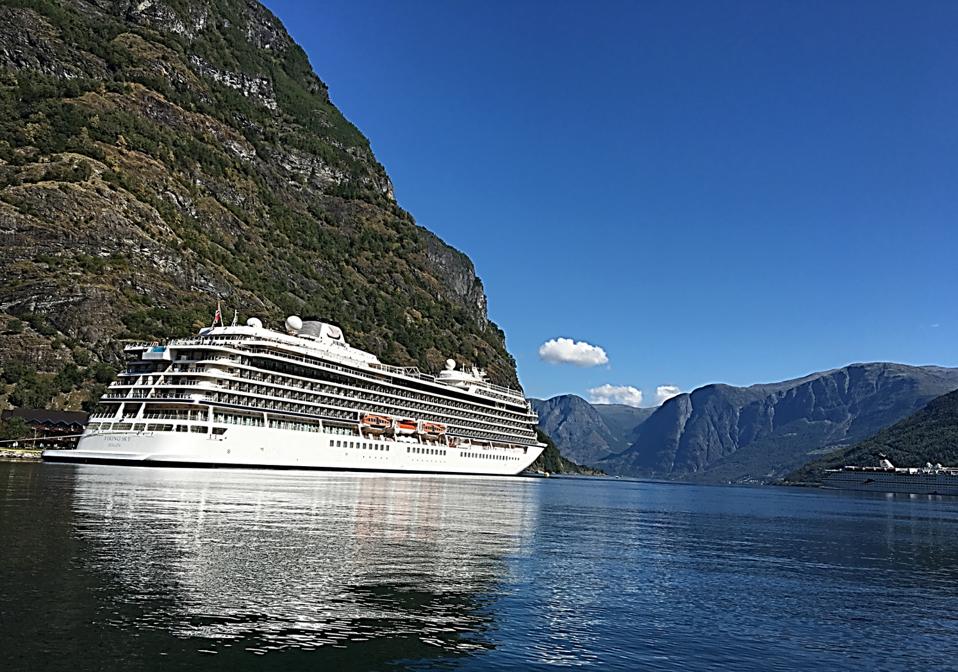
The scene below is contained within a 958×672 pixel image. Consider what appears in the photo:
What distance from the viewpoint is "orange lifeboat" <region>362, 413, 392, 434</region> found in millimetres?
131875

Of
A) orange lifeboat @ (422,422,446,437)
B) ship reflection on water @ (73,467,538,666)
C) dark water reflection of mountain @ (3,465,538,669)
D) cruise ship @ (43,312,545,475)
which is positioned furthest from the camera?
orange lifeboat @ (422,422,446,437)

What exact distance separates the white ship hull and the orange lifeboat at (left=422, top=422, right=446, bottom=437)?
2.93m

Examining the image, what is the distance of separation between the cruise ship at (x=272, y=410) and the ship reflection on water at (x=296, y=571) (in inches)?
1828

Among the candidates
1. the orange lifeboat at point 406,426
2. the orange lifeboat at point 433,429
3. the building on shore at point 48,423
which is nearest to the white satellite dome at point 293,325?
the orange lifeboat at point 406,426

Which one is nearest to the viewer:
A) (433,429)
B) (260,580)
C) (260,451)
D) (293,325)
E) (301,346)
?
(260,580)

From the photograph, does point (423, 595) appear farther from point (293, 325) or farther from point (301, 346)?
point (293, 325)

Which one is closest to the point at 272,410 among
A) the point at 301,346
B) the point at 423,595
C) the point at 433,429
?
the point at 301,346

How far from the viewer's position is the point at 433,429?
5930 inches

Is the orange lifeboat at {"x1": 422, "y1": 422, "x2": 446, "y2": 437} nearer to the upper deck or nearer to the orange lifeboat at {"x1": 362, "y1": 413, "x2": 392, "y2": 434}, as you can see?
the upper deck

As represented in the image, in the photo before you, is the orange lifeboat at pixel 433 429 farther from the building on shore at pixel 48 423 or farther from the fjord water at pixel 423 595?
the fjord water at pixel 423 595

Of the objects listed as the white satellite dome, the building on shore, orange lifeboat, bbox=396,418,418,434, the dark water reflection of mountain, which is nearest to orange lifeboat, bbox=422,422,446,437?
orange lifeboat, bbox=396,418,418,434

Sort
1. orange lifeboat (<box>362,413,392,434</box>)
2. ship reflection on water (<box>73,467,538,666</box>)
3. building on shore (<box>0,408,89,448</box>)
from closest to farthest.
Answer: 1. ship reflection on water (<box>73,467,538,666</box>)
2. building on shore (<box>0,408,89,448</box>)
3. orange lifeboat (<box>362,413,392,434</box>)

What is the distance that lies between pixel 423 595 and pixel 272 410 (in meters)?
92.0

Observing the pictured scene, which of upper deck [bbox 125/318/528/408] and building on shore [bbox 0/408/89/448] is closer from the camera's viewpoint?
upper deck [bbox 125/318/528/408]
